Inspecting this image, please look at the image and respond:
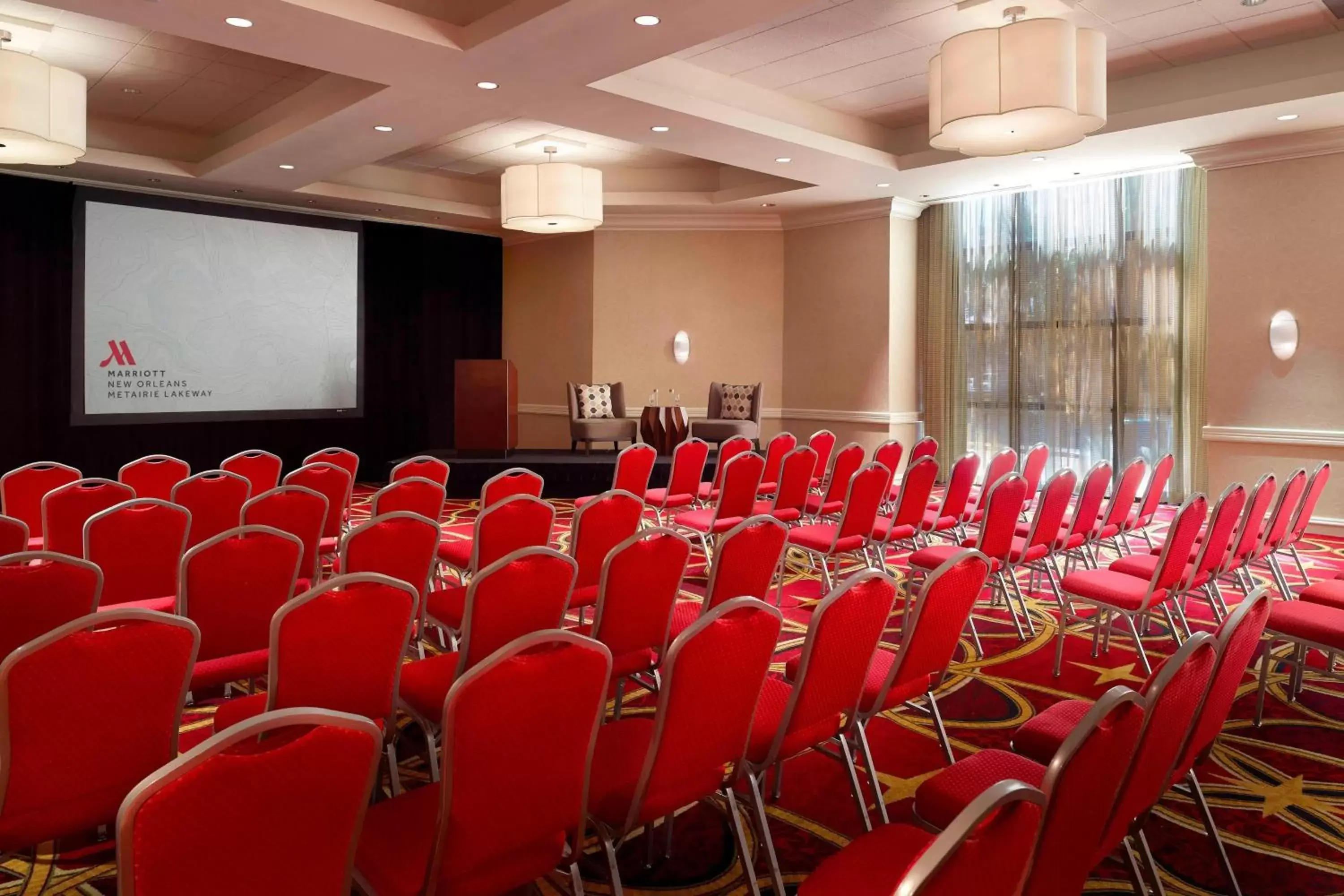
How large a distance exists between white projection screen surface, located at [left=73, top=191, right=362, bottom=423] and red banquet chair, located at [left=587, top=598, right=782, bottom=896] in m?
9.88

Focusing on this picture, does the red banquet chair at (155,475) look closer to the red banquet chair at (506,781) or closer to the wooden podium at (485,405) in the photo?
the red banquet chair at (506,781)

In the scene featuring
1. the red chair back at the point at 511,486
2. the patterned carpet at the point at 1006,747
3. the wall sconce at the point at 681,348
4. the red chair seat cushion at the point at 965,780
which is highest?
the wall sconce at the point at 681,348

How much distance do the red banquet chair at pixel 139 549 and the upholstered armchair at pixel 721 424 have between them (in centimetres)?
820

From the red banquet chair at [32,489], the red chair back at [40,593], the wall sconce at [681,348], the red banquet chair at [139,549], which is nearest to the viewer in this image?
the red chair back at [40,593]

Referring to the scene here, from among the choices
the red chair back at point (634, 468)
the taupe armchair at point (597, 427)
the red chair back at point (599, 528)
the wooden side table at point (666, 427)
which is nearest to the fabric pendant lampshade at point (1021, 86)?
the red chair back at point (634, 468)

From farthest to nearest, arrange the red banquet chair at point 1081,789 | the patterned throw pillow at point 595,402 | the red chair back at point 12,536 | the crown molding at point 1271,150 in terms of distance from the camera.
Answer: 1. the patterned throw pillow at point 595,402
2. the crown molding at point 1271,150
3. the red chair back at point 12,536
4. the red banquet chair at point 1081,789

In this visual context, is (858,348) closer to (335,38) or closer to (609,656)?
(335,38)

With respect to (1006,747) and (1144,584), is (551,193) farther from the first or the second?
(1006,747)

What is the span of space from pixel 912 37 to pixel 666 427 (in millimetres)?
5498

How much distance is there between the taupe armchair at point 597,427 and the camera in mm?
12086

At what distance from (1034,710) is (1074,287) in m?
7.81

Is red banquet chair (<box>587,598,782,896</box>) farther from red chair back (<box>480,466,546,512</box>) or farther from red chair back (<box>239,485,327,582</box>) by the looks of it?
red chair back (<box>480,466,546,512</box>)

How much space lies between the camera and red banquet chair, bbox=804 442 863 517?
6.59 meters

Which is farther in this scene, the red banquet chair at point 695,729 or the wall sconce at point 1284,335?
the wall sconce at point 1284,335
